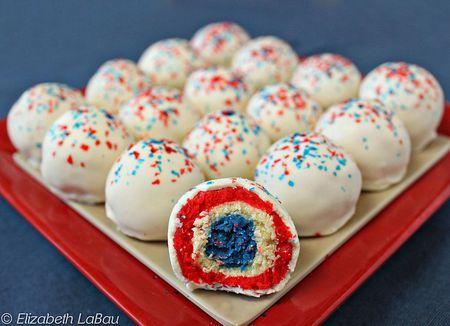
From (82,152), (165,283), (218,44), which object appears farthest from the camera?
(218,44)

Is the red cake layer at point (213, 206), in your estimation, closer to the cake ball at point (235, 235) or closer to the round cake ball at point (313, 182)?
the cake ball at point (235, 235)

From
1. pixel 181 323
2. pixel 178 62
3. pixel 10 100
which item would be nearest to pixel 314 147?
pixel 181 323

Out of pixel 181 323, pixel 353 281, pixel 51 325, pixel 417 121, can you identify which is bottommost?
pixel 51 325

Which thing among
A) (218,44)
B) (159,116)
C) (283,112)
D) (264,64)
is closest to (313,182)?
(283,112)

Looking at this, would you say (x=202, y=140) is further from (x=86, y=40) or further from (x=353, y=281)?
(x=86, y=40)

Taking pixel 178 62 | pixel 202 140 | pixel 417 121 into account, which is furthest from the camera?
pixel 178 62

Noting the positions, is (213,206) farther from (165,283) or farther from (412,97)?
(412,97)
